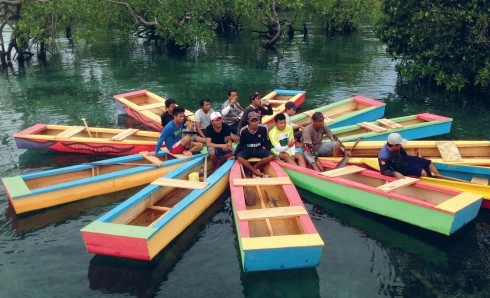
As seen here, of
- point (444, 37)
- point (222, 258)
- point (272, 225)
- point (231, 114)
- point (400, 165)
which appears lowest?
point (222, 258)

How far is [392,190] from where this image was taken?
847cm

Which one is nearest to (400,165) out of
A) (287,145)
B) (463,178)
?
(463,178)

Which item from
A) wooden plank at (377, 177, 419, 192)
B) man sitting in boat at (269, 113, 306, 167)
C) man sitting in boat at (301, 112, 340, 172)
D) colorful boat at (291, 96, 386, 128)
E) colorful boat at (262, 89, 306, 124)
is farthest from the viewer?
colorful boat at (262, 89, 306, 124)

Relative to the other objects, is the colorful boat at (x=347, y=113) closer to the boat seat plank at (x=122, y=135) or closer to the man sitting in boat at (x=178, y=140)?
the man sitting in boat at (x=178, y=140)

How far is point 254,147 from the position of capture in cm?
1033

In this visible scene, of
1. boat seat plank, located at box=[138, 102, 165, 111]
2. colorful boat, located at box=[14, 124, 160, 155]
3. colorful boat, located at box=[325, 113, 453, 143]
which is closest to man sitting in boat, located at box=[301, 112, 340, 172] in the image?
colorful boat, located at box=[325, 113, 453, 143]

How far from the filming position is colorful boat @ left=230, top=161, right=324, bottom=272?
21.7ft

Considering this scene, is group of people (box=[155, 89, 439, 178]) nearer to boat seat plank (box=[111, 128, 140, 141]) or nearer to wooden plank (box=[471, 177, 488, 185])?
wooden plank (box=[471, 177, 488, 185])

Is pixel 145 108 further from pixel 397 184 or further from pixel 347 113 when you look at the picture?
pixel 397 184

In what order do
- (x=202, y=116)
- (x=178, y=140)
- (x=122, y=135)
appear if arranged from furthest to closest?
(x=122, y=135) < (x=202, y=116) < (x=178, y=140)

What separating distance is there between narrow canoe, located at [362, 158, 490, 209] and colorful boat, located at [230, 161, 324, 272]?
2.57 metres

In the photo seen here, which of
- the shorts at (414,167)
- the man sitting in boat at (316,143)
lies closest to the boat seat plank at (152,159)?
the man sitting in boat at (316,143)

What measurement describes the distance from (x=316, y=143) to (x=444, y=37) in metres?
9.36

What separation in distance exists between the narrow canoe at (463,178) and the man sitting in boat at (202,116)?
459 centimetres
